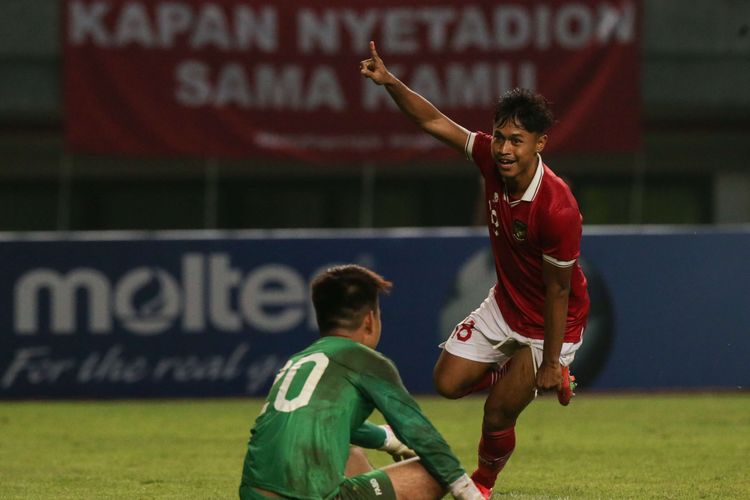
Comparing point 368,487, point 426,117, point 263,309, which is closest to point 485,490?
point 426,117

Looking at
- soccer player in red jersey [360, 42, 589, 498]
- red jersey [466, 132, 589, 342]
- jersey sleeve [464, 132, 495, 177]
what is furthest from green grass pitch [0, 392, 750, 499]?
jersey sleeve [464, 132, 495, 177]

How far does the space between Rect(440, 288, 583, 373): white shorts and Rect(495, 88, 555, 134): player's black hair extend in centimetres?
105

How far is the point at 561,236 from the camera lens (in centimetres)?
646

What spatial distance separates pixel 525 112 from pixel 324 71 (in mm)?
9666

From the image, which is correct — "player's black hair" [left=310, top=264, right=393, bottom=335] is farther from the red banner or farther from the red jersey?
the red banner

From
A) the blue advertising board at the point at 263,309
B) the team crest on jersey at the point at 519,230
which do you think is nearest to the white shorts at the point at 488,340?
the team crest on jersey at the point at 519,230

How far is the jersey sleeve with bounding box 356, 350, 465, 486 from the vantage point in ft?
16.4

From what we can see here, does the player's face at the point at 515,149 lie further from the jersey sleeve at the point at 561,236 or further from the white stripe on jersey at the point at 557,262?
the white stripe on jersey at the point at 557,262

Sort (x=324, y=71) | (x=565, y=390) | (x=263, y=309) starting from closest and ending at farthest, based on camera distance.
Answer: (x=565, y=390) < (x=263, y=309) < (x=324, y=71)

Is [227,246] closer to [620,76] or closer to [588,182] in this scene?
[620,76]

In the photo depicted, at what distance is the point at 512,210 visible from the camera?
264 inches

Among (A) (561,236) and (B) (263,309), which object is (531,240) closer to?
(A) (561,236)

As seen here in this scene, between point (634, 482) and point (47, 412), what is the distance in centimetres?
571

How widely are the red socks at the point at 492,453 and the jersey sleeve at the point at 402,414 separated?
6.33ft
